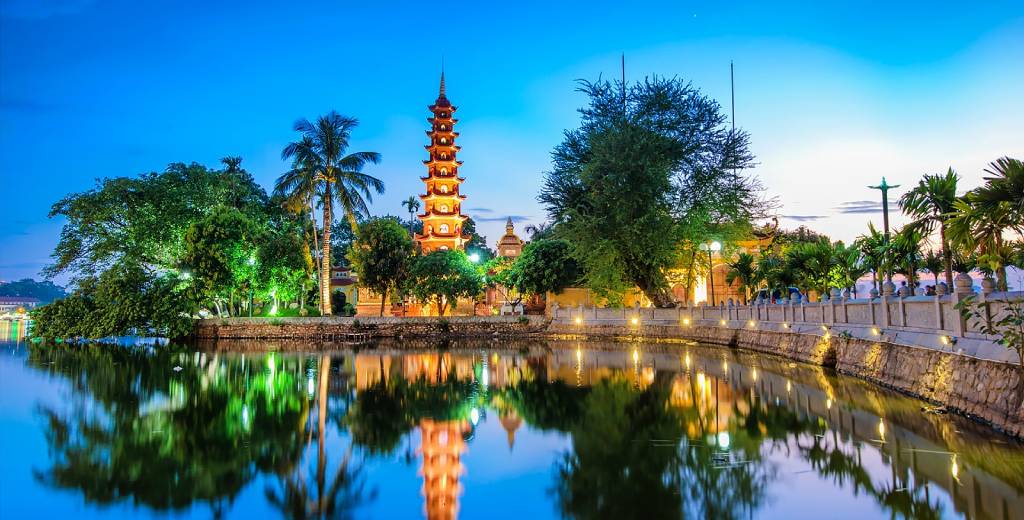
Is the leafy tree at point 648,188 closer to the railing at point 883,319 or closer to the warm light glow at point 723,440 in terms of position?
the railing at point 883,319

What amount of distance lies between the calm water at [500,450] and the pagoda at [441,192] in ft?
140

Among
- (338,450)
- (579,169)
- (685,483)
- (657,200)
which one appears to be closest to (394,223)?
(579,169)

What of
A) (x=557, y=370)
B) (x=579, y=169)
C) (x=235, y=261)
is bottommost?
(x=557, y=370)

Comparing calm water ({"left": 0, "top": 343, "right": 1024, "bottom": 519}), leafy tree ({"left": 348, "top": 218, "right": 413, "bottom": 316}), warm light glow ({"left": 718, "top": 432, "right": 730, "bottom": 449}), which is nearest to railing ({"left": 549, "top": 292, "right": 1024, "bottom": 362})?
calm water ({"left": 0, "top": 343, "right": 1024, "bottom": 519})

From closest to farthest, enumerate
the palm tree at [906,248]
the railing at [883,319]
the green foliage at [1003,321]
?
1. the green foliage at [1003,321]
2. the railing at [883,319]
3. the palm tree at [906,248]

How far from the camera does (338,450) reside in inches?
342

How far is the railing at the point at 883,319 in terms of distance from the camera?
9.65 meters

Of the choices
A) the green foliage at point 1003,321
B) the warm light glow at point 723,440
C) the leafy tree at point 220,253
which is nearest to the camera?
the green foliage at point 1003,321

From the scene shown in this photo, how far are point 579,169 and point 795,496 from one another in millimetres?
26673

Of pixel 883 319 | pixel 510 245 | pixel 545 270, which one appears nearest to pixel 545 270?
pixel 545 270

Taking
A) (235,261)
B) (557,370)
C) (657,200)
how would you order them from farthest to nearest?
(235,261)
(657,200)
(557,370)

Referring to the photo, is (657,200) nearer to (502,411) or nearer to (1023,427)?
(502,411)

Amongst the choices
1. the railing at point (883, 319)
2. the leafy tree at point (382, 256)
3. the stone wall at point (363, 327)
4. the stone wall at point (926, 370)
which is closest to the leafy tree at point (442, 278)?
the leafy tree at point (382, 256)

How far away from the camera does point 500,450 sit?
8.87 meters
